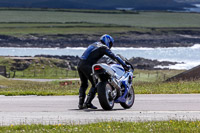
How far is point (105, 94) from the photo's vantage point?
43.6 ft

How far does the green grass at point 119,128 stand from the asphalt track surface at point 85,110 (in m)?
0.72

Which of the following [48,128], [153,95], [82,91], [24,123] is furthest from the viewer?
[153,95]

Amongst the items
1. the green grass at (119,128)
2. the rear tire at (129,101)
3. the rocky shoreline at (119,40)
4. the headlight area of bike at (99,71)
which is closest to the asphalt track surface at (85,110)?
the rear tire at (129,101)

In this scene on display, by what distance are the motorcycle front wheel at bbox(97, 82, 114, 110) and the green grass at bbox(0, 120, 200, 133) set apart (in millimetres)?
2092

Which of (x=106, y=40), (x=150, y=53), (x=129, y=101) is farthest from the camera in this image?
(x=150, y=53)

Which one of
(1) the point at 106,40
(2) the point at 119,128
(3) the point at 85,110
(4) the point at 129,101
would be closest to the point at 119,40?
(4) the point at 129,101

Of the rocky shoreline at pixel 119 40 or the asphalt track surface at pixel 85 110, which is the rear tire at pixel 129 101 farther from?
the rocky shoreline at pixel 119 40

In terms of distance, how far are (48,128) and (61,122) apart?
3.39 feet

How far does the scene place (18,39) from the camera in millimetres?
162500

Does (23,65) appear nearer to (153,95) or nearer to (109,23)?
(153,95)

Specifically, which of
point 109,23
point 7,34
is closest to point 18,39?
point 7,34

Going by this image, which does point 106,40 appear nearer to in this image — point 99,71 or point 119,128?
point 99,71

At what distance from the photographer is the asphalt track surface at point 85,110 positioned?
484 inches

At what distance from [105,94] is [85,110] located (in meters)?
0.95
